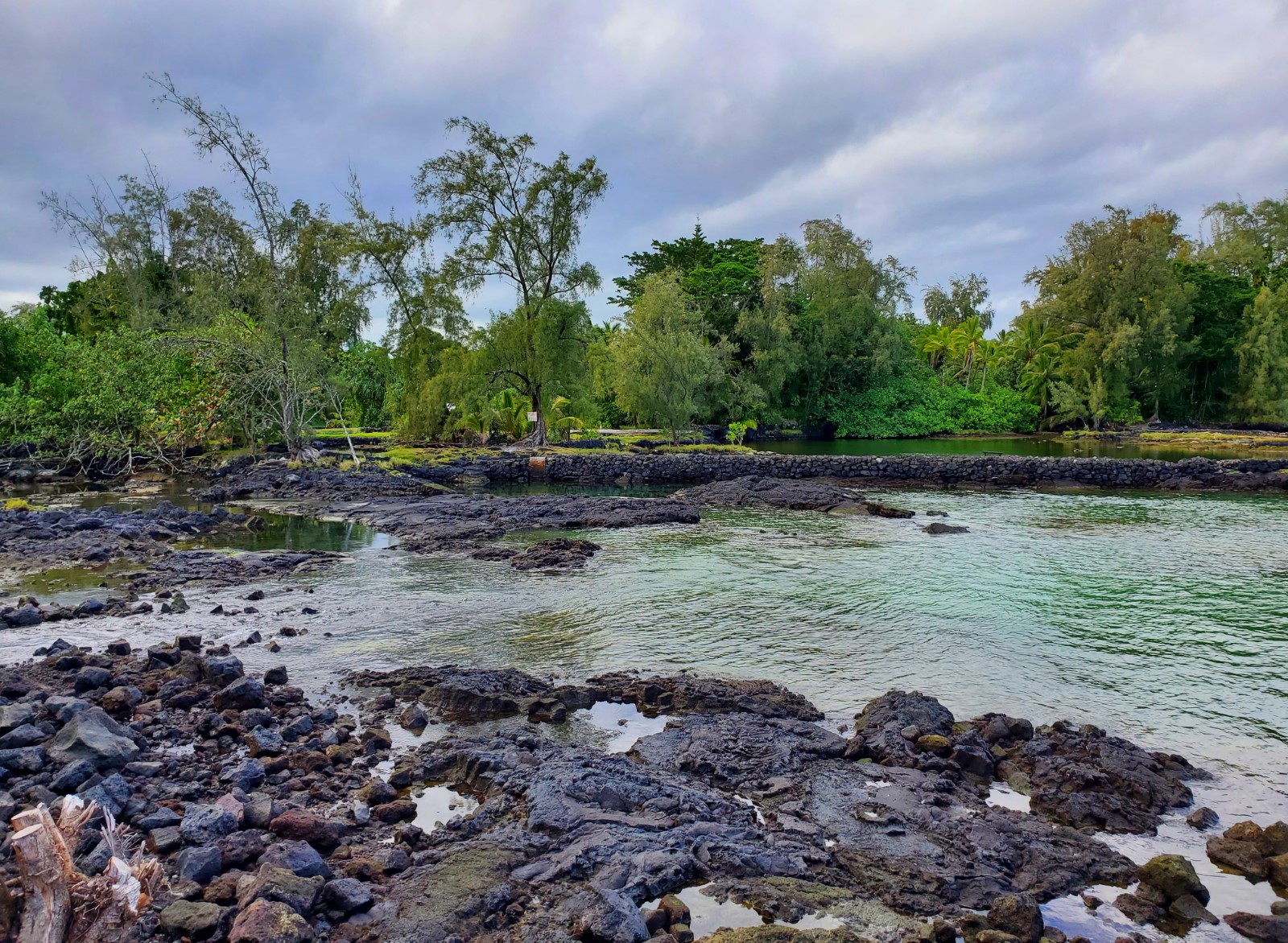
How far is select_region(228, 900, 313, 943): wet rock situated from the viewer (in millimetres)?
3791

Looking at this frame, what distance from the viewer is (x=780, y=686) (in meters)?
8.80

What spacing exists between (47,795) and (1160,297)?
71396mm

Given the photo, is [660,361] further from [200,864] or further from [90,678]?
[200,864]

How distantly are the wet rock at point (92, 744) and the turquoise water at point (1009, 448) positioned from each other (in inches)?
1543

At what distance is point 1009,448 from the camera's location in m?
48.2

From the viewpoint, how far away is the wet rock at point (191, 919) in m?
3.91

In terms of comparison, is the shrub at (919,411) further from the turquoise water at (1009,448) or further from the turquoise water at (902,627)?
the turquoise water at (902,627)

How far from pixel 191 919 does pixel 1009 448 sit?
50.8 m

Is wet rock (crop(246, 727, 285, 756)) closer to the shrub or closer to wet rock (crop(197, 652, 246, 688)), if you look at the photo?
wet rock (crop(197, 652, 246, 688))

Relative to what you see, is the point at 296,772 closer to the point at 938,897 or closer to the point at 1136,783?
the point at 938,897

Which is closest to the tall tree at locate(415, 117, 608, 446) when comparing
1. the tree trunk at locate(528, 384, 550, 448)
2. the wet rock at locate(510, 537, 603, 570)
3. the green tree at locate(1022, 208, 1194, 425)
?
the tree trunk at locate(528, 384, 550, 448)

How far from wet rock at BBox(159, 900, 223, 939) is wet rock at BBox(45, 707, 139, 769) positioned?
2019 mm

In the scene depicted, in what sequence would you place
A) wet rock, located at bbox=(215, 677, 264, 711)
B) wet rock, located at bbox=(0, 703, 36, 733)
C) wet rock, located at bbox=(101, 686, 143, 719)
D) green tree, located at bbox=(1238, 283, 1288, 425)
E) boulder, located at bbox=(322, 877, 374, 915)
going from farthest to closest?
green tree, located at bbox=(1238, 283, 1288, 425) < wet rock, located at bbox=(215, 677, 264, 711) < wet rock, located at bbox=(101, 686, 143, 719) < wet rock, located at bbox=(0, 703, 36, 733) < boulder, located at bbox=(322, 877, 374, 915)

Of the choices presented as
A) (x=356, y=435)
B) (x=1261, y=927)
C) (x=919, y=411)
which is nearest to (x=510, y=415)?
(x=356, y=435)
